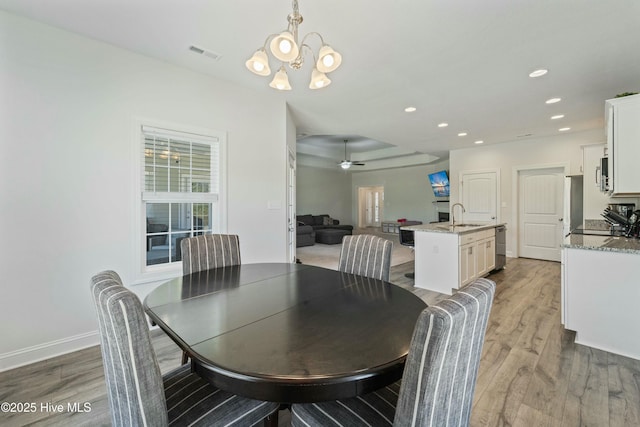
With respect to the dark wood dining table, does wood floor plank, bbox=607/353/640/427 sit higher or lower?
lower

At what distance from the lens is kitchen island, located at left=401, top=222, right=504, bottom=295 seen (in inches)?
143

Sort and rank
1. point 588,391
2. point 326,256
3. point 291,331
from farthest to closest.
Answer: point 326,256 → point 588,391 → point 291,331

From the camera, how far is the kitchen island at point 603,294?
2170 millimetres

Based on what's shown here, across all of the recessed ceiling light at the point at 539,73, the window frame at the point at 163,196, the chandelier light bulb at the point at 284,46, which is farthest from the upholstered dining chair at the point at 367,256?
the recessed ceiling light at the point at 539,73

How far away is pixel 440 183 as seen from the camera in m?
8.68

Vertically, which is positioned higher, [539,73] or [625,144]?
[539,73]

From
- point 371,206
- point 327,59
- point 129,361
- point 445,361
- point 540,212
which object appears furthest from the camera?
point 371,206

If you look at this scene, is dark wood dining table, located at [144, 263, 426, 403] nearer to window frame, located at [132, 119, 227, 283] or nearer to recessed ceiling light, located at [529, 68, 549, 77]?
window frame, located at [132, 119, 227, 283]

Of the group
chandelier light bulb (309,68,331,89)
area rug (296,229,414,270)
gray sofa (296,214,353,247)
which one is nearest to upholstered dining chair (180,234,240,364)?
chandelier light bulb (309,68,331,89)

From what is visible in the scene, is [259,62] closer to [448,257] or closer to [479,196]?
[448,257]

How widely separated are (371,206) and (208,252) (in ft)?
34.9

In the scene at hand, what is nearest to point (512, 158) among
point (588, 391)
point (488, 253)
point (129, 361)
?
point (488, 253)

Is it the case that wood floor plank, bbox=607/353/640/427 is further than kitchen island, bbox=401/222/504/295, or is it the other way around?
kitchen island, bbox=401/222/504/295

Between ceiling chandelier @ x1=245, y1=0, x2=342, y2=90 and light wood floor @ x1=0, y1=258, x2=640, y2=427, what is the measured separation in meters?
2.07
